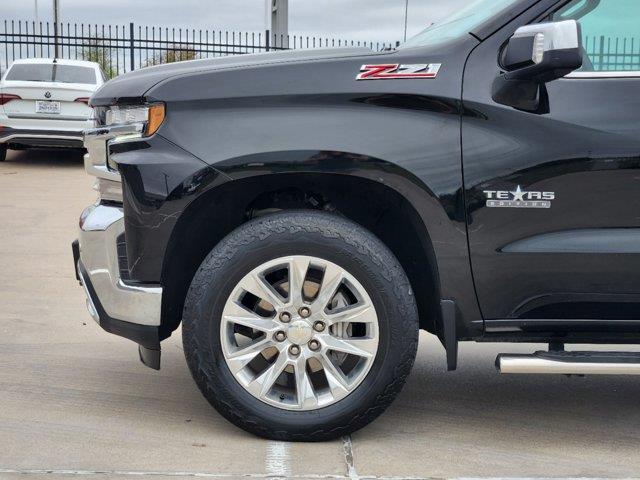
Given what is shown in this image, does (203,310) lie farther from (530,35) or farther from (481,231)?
(530,35)

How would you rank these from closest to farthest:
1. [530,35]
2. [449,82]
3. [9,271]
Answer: [530,35] → [449,82] → [9,271]

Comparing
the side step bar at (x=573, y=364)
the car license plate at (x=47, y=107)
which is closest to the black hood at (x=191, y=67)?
the side step bar at (x=573, y=364)

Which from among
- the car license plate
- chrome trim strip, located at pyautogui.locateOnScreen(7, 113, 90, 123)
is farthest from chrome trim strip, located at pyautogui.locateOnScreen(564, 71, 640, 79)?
the car license plate

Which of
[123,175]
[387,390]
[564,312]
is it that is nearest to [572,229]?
[564,312]

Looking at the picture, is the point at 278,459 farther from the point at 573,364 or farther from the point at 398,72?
the point at 398,72

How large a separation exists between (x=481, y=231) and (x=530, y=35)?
2.31ft

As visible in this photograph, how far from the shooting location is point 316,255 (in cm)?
361

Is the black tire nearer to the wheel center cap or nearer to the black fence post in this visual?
the wheel center cap

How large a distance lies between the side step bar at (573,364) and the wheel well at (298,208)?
0.36m

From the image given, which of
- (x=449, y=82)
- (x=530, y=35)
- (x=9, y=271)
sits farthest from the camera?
(x=9, y=271)

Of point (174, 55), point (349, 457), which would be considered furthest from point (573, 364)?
point (174, 55)

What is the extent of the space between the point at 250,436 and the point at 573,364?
4.09ft

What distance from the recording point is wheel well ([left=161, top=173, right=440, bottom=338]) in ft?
12.1

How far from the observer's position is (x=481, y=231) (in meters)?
3.56
